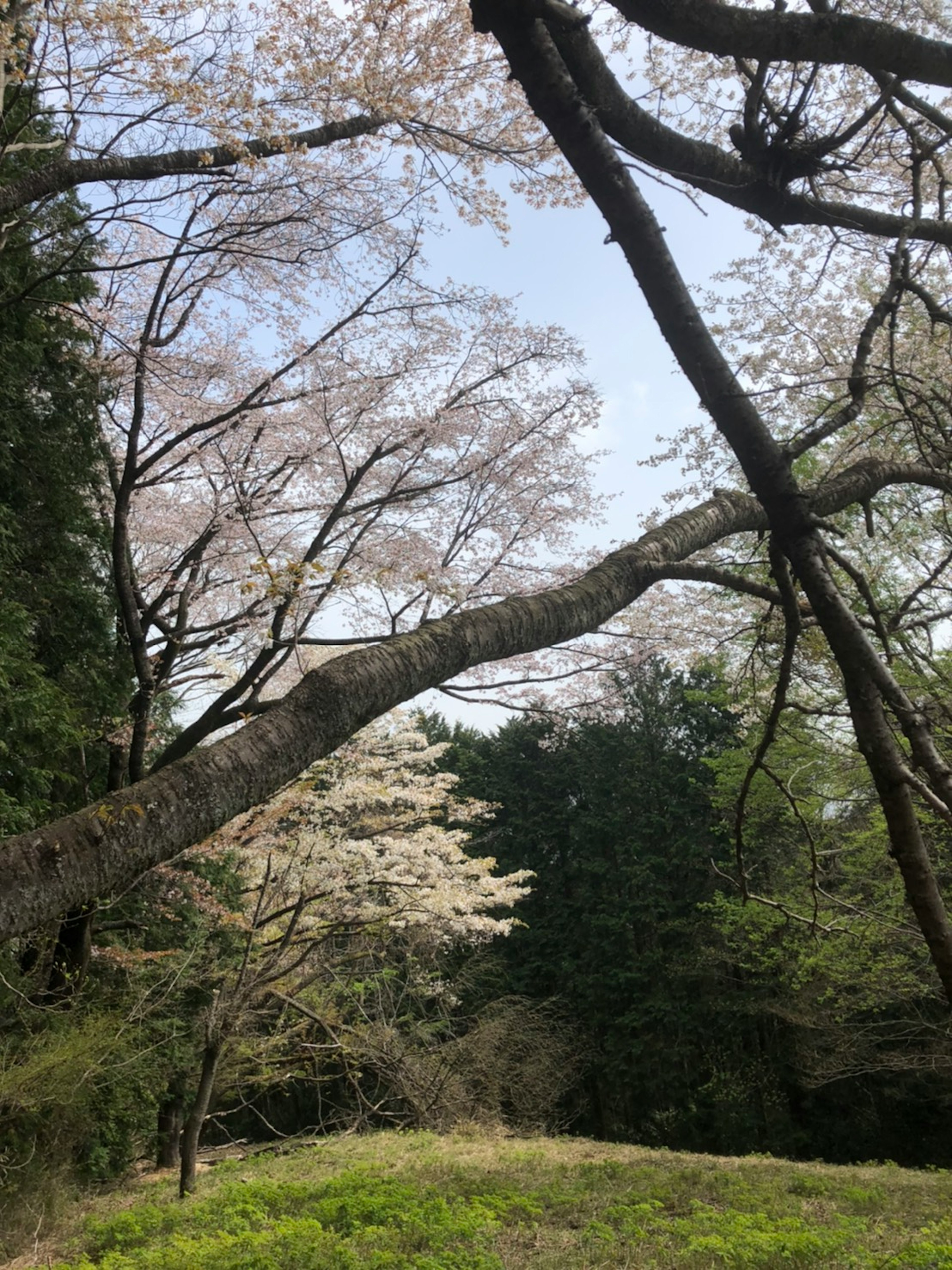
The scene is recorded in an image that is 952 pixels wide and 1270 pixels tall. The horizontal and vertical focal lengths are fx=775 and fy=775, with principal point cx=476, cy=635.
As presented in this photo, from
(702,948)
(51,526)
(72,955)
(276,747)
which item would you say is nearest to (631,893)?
(702,948)

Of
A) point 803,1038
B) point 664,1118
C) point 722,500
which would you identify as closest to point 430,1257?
point 722,500

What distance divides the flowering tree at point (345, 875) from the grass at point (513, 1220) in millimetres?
1401

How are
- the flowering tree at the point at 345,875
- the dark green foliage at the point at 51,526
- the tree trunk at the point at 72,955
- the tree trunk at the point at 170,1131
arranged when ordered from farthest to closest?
→ 1. the tree trunk at the point at 170,1131
2. the flowering tree at the point at 345,875
3. the tree trunk at the point at 72,955
4. the dark green foliage at the point at 51,526

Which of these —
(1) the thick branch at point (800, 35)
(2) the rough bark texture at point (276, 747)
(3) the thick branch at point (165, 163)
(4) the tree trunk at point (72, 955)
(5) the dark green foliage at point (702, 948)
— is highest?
(3) the thick branch at point (165, 163)

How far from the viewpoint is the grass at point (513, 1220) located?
3959 millimetres

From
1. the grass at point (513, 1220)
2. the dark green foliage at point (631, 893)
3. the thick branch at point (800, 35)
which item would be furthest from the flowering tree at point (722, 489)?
the dark green foliage at point (631, 893)

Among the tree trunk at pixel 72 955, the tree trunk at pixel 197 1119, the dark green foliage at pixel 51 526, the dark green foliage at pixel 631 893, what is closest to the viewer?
the dark green foliage at pixel 51 526

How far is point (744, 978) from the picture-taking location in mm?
14680

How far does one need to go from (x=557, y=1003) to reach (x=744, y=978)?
400 centimetres

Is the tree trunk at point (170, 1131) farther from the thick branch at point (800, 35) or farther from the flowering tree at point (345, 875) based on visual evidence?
the thick branch at point (800, 35)

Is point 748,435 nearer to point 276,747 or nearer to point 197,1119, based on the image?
point 276,747

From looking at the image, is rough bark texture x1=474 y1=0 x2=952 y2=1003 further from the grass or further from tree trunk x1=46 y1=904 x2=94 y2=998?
tree trunk x1=46 y1=904 x2=94 y2=998

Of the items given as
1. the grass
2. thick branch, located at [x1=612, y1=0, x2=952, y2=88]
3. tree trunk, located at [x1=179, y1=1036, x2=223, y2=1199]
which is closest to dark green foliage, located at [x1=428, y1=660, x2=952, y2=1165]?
the grass

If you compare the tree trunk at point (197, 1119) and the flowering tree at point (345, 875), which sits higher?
the flowering tree at point (345, 875)
